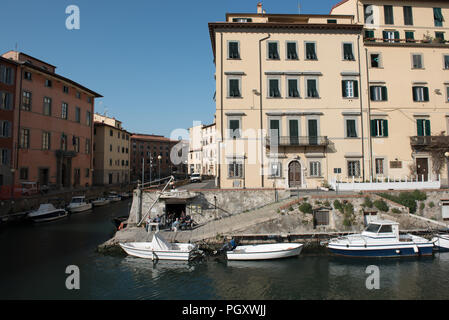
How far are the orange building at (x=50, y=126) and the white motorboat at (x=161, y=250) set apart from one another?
23.7 metres

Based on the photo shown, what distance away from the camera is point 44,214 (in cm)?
2872

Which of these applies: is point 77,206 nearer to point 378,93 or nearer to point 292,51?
point 292,51

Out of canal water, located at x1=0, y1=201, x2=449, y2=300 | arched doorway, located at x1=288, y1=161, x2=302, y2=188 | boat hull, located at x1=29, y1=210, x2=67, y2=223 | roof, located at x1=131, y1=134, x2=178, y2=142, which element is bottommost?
canal water, located at x1=0, y1=201, x2=449, y2=300

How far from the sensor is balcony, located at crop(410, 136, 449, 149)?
1062 inches

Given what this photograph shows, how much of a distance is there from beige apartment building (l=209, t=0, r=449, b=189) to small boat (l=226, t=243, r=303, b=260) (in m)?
9.57

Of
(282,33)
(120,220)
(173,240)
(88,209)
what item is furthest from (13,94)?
(282,33)

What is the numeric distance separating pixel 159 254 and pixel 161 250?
32 centimetres

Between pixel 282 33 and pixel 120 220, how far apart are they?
24399mm

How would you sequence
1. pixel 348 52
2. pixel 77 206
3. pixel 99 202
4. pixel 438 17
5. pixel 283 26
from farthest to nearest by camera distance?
pixel 99 202
pixel 77 206
pixel 438 17
pixel 348 52
pixel 283 26

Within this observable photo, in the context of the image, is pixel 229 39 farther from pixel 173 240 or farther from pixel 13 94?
pixel 13 94

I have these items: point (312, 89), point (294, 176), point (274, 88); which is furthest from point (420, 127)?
point (274, 88)

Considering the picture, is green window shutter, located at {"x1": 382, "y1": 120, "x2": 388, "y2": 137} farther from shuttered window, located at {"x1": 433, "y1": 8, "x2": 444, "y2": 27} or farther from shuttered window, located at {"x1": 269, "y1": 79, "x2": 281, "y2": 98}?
shuttered window, located at {"x1": 433, "y1": 8, "x2": 444, "y2": 27}

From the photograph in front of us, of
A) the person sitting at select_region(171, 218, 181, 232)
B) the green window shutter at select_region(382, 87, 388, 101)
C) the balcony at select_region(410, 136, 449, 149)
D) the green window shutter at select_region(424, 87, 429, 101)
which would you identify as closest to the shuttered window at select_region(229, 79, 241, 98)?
the person sitting at select_region(171, 218, 181, 232)

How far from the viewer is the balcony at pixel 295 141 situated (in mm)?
26250
